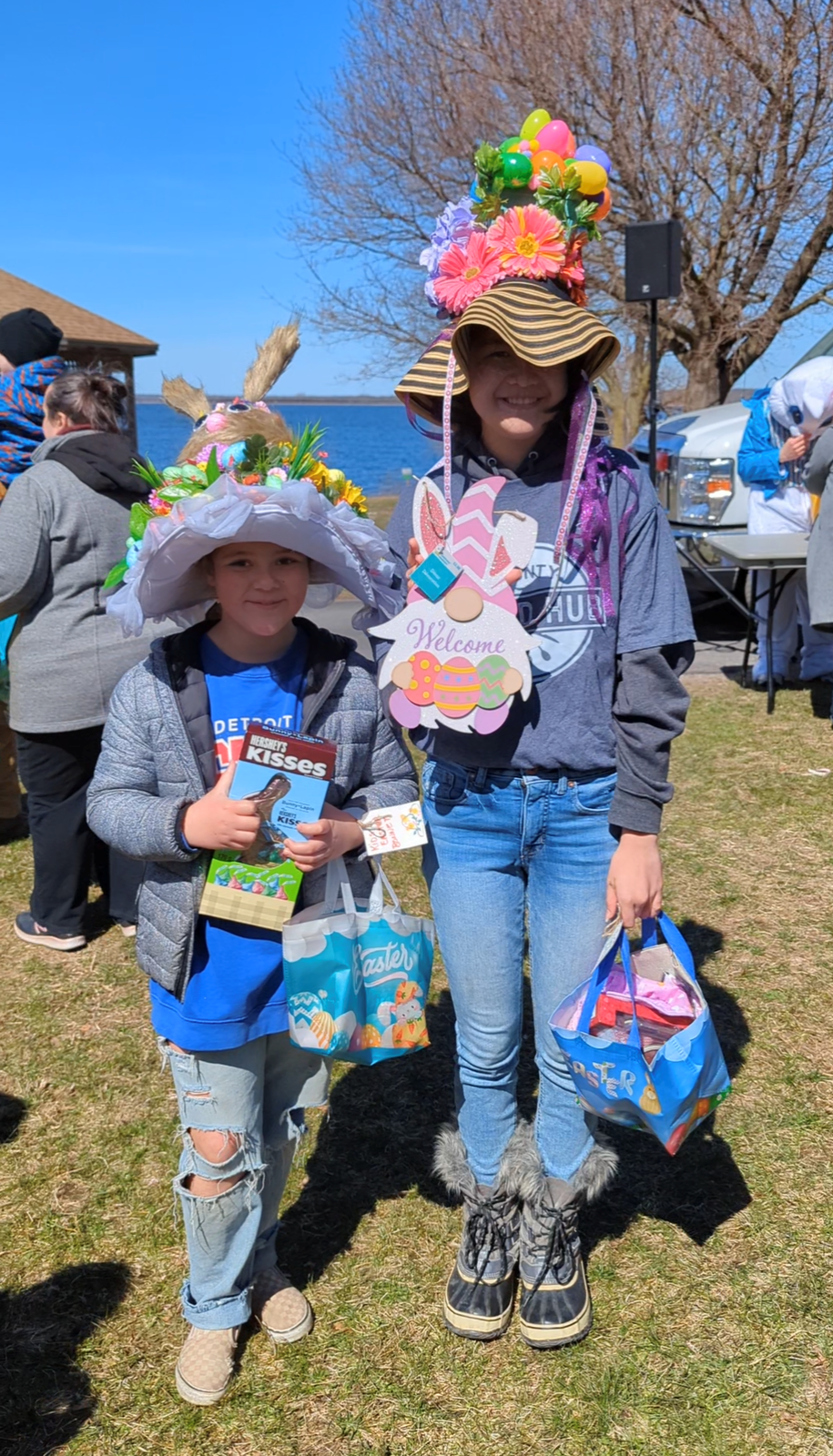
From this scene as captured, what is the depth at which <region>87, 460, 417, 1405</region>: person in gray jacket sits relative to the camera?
194 cm

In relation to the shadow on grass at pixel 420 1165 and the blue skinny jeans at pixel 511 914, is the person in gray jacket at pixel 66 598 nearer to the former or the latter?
the shadow on grass at pixel 420 1165

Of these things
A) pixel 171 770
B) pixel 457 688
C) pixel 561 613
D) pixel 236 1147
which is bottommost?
pixel 236 1147

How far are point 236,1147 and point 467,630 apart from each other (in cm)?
104

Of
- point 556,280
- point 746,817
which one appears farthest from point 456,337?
point 746,817

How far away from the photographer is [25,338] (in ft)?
15.2

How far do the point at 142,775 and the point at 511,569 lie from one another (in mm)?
741

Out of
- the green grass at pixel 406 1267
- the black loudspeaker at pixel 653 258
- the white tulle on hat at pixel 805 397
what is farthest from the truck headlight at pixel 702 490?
the green grass at pixel 406 1267

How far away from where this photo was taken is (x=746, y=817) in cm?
505

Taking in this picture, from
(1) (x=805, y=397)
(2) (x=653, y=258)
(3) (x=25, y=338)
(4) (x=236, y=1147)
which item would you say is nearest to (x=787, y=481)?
(1) (x=805, y=397)

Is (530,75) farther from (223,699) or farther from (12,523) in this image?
(223,699)

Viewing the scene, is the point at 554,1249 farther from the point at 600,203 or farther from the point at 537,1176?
the point at 600,203

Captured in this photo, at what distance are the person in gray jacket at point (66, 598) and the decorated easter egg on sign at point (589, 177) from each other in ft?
6.79

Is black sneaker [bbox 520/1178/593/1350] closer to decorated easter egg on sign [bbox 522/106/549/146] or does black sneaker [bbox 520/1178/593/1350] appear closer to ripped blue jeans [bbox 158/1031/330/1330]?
ripped blue jeans [bbox 158/1031/330/1330]

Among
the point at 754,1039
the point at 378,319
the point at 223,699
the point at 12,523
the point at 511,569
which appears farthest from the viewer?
the point at 378,319
